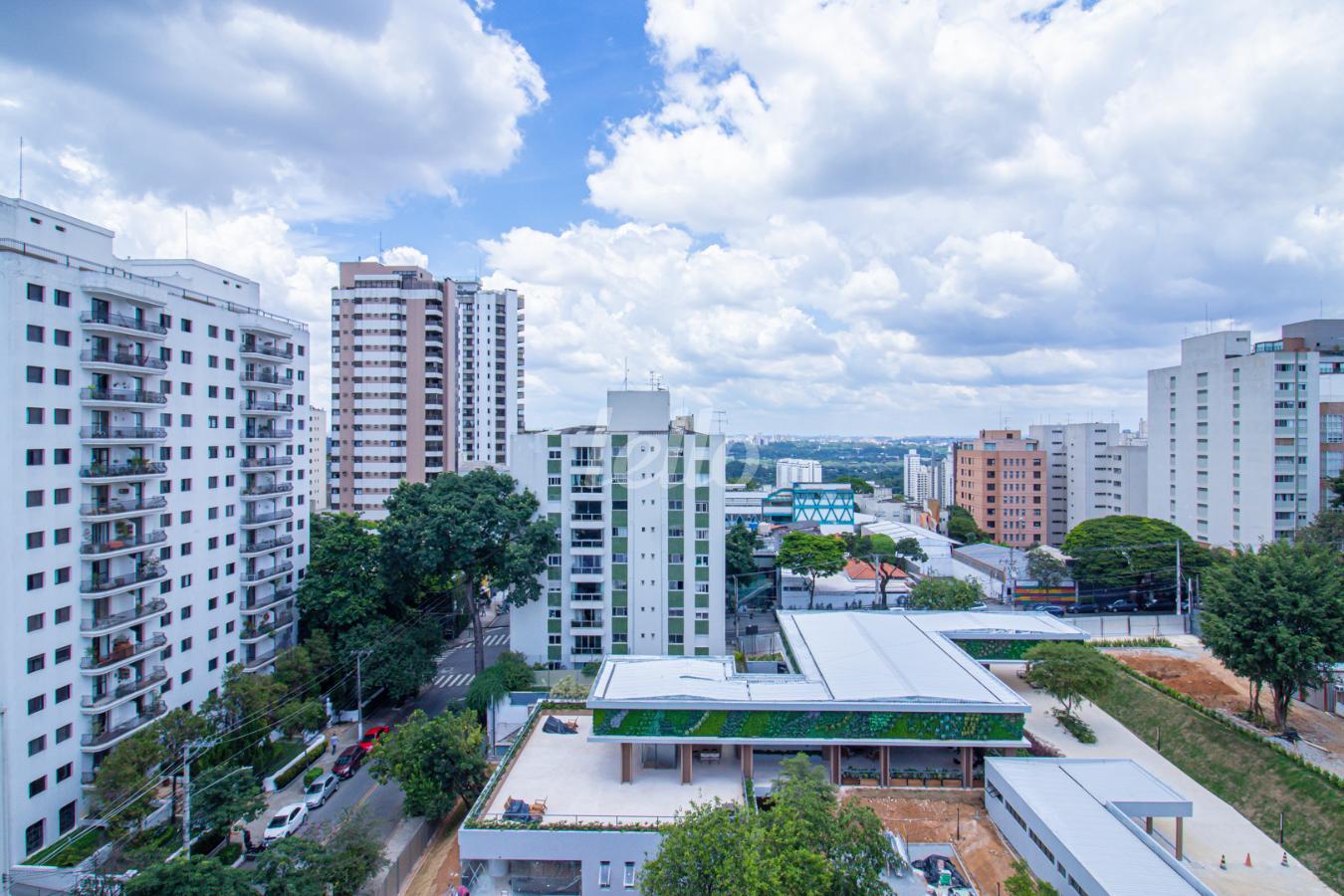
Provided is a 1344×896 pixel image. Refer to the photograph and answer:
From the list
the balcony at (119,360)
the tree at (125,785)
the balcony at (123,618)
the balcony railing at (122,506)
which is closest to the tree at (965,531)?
the balcony at (123,618)

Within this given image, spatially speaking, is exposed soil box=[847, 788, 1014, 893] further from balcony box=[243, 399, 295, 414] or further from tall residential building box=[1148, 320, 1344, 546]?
tall residential building box=[1148, 320, 1344, 546]

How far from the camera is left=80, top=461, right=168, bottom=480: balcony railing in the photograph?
24453mm

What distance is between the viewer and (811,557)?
4581 centimetres

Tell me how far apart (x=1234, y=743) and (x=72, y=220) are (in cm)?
4616

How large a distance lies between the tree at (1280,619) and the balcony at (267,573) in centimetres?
3877

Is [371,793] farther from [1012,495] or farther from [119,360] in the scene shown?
[1012,495]

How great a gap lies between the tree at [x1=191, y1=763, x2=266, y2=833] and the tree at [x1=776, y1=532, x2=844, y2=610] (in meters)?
31.8

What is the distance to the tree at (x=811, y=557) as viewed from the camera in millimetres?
45781

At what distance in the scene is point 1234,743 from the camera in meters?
26.0

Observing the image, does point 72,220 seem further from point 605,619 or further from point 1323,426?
point 1323,426

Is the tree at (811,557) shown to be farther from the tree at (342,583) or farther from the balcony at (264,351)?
the balcony at (264,351)

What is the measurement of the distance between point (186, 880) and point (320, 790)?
9410 mm

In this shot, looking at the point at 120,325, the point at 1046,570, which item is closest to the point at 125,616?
the point at 120,325

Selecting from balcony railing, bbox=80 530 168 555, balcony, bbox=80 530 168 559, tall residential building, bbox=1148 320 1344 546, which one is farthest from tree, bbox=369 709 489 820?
tall residential building, bbox=1148 320 1344 546
